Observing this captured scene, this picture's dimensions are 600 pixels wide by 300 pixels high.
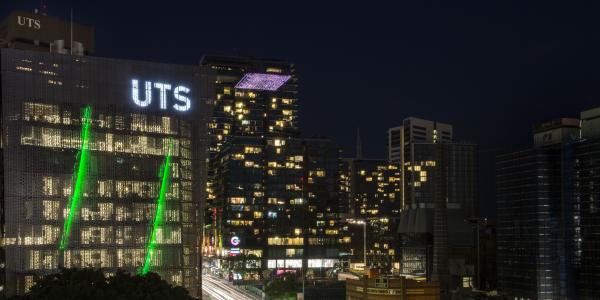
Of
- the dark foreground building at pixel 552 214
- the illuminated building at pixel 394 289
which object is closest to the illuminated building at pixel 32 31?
the illuminated building at pixel 394 289

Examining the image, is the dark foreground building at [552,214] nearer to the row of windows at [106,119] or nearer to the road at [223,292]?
the road at [223,292]

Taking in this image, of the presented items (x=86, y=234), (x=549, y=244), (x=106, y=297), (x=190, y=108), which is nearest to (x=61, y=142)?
(x=86, y=234)

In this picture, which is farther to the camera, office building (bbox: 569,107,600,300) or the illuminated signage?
office building (bbox: 569,107,600,300)

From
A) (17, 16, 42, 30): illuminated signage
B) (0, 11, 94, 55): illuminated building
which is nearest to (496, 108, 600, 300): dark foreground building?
(0, 11, 94, 55): illuminated building

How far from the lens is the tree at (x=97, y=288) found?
68312 mm

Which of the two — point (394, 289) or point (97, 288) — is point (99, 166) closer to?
point (97, 288)

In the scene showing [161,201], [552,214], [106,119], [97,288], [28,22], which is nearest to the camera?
[97,288]

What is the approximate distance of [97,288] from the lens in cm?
7194

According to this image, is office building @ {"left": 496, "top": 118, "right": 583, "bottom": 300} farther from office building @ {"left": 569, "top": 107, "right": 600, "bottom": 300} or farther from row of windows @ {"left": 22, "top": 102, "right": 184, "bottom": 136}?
row of windows @ {"left": 22, "top": 102, "right": 184, "bottom": 136}

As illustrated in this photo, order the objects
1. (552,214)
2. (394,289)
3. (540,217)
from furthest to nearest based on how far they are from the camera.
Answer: (552,214) < (540,217) < (394,289)

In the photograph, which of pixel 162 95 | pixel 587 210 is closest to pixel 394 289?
pixel 587 210

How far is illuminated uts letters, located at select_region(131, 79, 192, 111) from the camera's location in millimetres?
108381

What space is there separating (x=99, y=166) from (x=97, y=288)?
3643cm

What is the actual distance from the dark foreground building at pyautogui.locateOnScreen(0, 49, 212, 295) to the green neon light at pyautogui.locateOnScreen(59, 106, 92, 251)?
131mm
